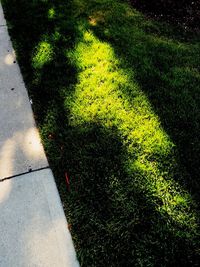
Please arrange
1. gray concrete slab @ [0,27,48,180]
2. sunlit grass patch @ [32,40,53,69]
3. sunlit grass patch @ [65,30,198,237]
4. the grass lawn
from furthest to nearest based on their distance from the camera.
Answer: sunlit grass patch @ [32,40,53,69]
gray concrete slab @ [0,27,48,180]
sunlit grass patch @ [65,30,198,237]
the grass lawn

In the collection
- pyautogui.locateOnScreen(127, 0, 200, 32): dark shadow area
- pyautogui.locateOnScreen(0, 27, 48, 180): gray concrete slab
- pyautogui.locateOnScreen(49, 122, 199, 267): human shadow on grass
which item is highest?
pyautogui.locateOnScreen(127, 0, 200, 32): dark shadow area

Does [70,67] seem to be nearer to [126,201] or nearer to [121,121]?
[121,121]

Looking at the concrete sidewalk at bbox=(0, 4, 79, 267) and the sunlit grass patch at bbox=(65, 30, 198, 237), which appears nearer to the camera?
the concrete sidewalk at bbox=(0, 4, 79, 267)

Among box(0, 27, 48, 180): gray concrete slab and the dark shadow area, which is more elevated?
the dark shadow area

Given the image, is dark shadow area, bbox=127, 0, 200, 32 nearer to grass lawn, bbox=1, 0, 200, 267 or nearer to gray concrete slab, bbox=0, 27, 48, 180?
grass lawn, bbox=1, 0, 200, 267

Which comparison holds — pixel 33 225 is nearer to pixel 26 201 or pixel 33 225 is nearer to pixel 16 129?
pixel 26 201

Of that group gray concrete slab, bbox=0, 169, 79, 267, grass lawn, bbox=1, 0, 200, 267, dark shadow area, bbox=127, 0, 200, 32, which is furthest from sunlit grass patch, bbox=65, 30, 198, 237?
dark shadow area, bbox=127, 0, 200, 32

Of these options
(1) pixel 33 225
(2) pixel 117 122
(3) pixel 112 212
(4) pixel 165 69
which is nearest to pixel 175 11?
(4) pixel 165 69

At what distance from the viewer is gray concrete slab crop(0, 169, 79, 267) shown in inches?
96.1

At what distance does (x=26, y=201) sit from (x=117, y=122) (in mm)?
1303

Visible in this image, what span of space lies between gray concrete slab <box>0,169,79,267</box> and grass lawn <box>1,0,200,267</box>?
0.10 meters

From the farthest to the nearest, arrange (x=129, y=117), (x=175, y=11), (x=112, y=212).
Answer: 1. (x=175, y=11)
2. (x=129, y=117)
3. (x=112, y=212)

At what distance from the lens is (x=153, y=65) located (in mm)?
4125

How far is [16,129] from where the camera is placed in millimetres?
3330
